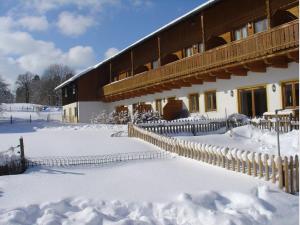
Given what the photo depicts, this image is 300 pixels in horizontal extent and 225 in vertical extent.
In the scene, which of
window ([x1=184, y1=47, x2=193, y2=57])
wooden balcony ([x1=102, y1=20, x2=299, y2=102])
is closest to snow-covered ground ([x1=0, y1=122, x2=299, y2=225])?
wooden balcony ([x1=102, y1=20, x2=299, y2=102])

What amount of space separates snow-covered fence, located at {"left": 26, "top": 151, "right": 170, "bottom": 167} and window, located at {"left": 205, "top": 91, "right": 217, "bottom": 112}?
11165 mm

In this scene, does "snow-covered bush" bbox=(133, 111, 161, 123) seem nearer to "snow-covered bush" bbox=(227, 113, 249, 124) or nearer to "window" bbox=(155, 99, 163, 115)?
"window" bbox=(155, 99, 163, 115)

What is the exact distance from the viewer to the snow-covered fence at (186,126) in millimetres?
19625

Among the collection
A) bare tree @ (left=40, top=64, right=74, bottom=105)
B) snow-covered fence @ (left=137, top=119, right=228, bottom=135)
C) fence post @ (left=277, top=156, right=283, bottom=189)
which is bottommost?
fence post @ (left=277, top=156, right=283, bottom=189)

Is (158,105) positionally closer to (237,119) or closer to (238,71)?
(238,71)

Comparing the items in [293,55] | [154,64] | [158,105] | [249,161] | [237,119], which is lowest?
[249,161]

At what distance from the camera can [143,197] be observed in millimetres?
8578

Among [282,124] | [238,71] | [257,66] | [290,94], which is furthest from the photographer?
[238,71]

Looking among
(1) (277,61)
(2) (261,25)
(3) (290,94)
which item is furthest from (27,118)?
(1) (277,61)

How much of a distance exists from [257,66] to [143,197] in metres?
12.6

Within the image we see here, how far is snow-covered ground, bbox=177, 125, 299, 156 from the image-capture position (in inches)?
545

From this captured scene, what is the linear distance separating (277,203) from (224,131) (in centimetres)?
1181

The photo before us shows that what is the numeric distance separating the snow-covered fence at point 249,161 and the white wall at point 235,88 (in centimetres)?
762

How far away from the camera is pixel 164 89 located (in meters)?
30.2
